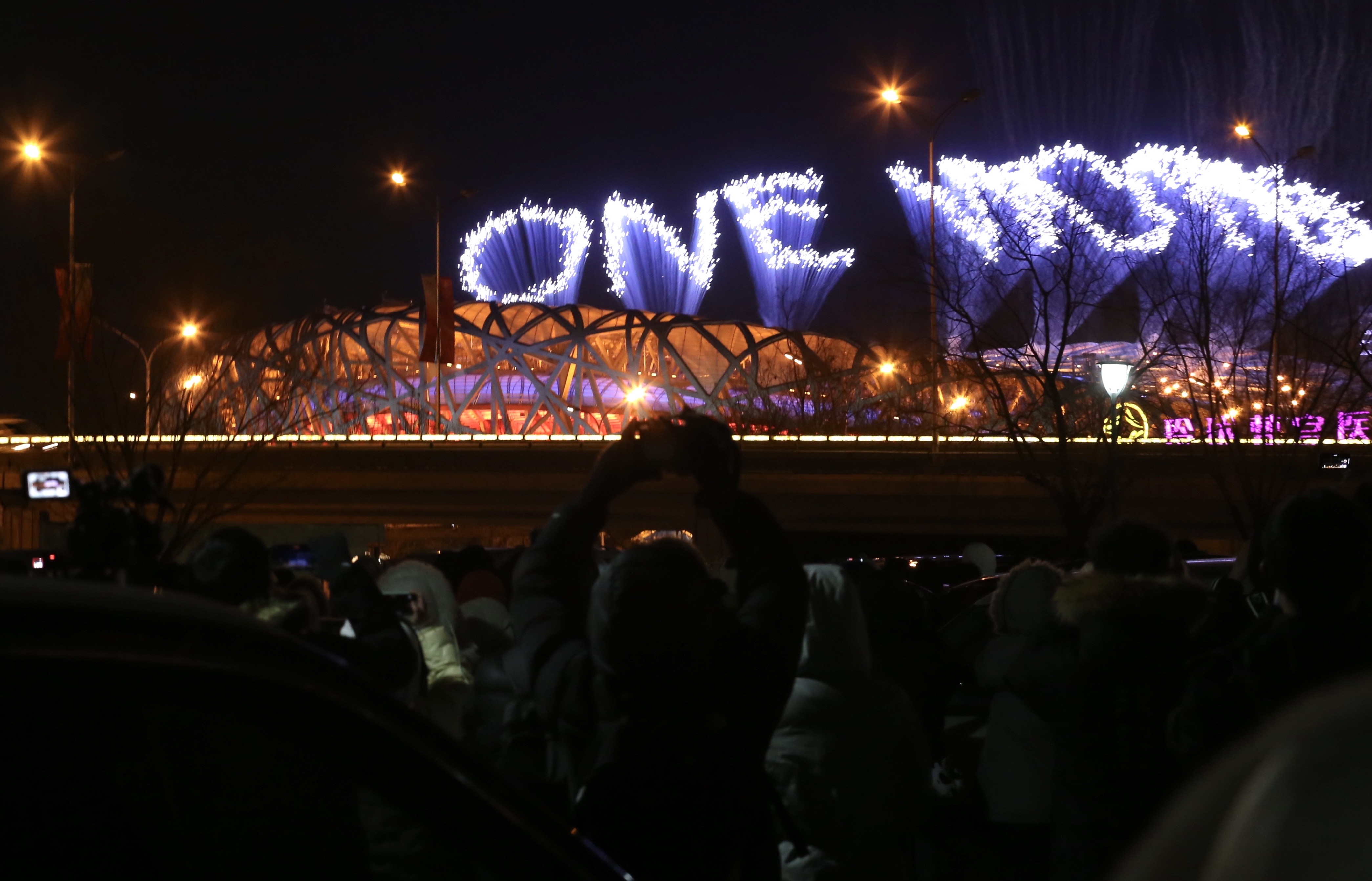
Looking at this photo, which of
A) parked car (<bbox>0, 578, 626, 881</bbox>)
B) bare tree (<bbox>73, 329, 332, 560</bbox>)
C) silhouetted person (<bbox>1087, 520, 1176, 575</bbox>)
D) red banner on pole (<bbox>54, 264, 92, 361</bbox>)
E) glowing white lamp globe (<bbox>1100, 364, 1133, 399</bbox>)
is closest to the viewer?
parked car (<bbox>0, 578, 626, 881</bbox>)

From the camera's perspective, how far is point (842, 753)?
4.26 m

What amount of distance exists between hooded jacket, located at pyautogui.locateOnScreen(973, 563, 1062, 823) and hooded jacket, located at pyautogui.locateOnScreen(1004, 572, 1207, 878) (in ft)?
3.59

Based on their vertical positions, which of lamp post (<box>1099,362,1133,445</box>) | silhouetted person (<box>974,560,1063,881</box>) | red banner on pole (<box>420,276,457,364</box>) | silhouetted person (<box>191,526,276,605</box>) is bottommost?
silhouetted person (<box>974,560,1063,881</box>)

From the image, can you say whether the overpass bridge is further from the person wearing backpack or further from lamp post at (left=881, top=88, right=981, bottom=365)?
the person wearing backpack

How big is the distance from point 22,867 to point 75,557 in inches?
51.3

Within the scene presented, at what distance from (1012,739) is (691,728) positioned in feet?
9.69

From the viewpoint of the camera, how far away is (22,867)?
4.55ft

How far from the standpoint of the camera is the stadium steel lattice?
77062mm

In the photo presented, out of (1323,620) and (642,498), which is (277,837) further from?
(642,498)

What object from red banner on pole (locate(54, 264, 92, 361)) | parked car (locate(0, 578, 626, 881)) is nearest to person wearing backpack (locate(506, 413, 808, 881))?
parked car (locate(0, 578, 626, 881))

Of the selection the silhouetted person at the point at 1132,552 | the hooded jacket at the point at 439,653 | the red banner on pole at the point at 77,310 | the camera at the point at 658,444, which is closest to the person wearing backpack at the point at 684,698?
the camera at the point at 658,444

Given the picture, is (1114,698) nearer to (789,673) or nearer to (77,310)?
(789,673)

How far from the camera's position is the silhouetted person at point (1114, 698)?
13.6ft

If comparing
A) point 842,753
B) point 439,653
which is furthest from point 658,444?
point 439,653
